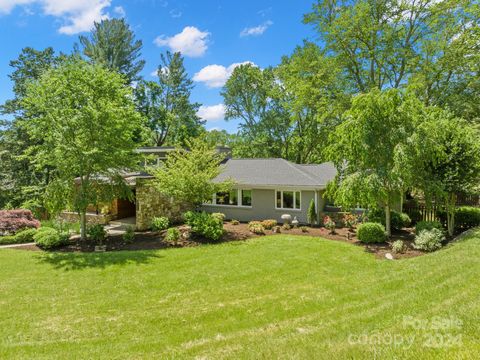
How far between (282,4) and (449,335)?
19.6m

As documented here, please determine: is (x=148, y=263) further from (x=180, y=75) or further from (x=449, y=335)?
(x=180, y=75)

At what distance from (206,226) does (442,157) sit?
1123cm

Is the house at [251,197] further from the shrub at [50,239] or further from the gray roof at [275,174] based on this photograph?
the shrub at [50,239]

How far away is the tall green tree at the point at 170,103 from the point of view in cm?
3844

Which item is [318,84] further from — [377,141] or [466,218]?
[466,218]

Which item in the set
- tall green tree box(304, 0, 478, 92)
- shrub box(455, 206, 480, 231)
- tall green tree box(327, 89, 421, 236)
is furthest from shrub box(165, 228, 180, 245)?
tall green tree box(304, 0, 478, 92)

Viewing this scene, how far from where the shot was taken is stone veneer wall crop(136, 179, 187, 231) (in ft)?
58.9

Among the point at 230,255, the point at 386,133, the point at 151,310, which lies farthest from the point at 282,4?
the point at 151,310

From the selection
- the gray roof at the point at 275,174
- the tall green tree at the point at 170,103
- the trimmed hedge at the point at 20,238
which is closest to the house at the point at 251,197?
the gray roof at the point at 275,174

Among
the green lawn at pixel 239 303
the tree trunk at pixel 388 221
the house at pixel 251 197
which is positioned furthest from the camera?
the house at pixel 251 197

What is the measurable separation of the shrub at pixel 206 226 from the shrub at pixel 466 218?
12.3 m

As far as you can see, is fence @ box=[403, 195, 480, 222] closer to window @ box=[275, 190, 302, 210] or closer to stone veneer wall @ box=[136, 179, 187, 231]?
window @ box=[275, 190, 302, 210]

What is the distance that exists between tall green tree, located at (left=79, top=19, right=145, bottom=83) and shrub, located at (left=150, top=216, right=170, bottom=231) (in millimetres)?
20761

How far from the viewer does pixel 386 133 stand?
537 inches
